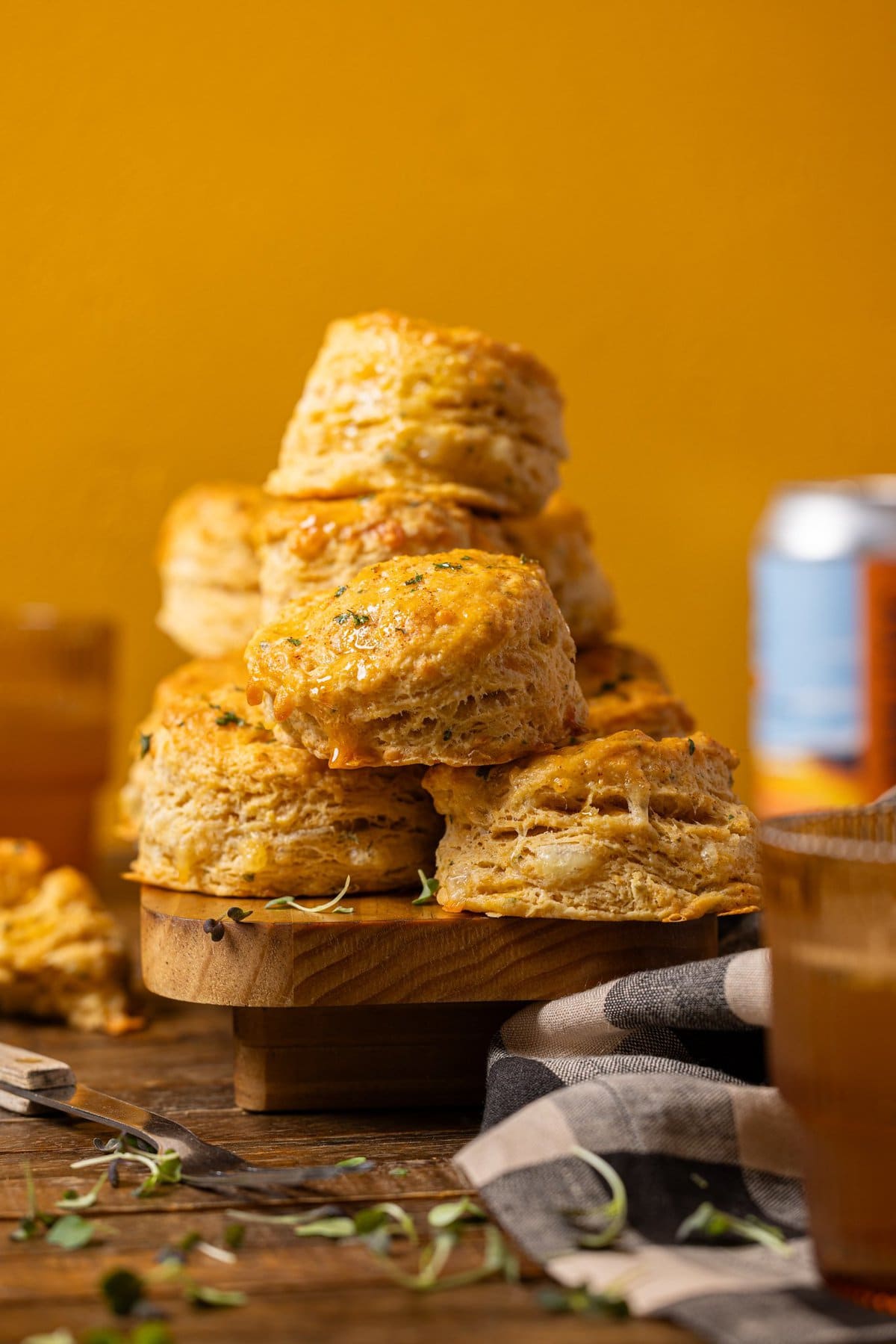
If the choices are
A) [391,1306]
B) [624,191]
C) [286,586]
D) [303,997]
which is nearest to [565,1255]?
[391,1306]

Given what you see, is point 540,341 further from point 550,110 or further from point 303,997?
point 303,997

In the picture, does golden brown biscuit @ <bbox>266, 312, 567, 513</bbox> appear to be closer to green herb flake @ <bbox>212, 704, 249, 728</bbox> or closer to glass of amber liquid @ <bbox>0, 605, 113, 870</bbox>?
green herb flake @ <bbox>212, 704, 249, 728</bbox>

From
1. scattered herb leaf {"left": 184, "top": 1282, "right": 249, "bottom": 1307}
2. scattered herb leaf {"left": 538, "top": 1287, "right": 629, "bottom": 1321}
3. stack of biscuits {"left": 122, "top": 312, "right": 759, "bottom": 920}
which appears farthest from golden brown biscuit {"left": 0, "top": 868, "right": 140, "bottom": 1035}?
scattered herb leaf {"left": 538, "top": 1287, "right": 629, "bottom": 1321}

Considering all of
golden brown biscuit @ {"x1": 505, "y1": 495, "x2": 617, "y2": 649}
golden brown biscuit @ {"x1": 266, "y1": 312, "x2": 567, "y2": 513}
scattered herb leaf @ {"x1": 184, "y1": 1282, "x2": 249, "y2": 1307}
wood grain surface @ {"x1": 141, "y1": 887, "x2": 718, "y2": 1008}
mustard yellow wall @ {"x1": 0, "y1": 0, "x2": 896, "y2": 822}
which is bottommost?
scattered herb leaf @ {"x1": 184, "y1": 1282, "x2": 249, "y2": 1307}

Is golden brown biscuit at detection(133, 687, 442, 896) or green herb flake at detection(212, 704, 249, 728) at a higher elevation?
green herb flake at detection(212, 704, 249, 728)

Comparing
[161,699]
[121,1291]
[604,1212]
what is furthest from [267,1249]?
[161,699]

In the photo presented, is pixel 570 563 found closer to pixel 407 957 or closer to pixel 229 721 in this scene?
pixel 229 721

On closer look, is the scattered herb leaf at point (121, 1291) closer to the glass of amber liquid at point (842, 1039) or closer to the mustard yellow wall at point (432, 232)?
the glass of amber liquid at point (842, 1039)
